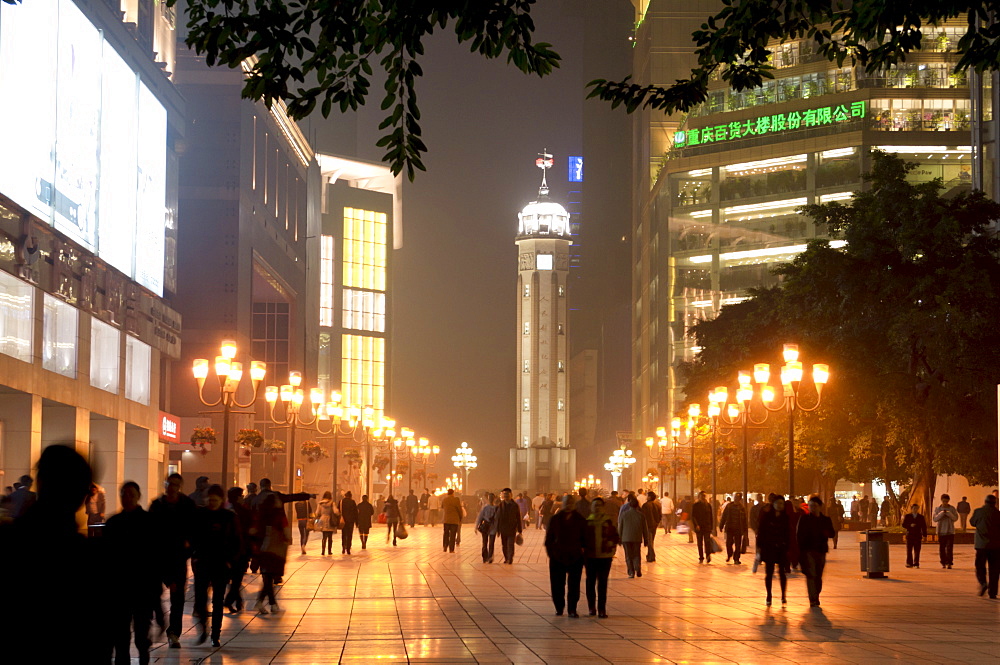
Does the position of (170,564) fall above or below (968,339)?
below

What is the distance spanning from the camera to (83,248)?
46.8 m

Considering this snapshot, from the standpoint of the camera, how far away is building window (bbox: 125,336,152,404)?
56.3 metres

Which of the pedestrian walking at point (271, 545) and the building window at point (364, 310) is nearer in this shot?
the pedestrian walking at point (271, 545)

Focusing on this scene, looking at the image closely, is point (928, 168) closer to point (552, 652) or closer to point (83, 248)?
point (83, 248)

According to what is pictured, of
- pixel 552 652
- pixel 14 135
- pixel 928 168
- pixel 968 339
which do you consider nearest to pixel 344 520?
pixel 14 135

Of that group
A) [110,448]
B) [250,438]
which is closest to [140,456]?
[250,438]

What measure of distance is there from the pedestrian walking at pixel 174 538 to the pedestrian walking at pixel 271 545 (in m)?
3.31

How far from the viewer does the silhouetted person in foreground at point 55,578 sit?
16.2 ft

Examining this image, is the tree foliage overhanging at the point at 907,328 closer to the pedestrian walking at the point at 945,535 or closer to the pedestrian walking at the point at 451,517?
the pedestrian walking at the point at 945,535

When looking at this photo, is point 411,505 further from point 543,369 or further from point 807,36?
point 543,369

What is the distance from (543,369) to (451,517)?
130989mm

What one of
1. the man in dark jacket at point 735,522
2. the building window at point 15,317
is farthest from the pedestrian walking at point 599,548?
the building window at point 15,317

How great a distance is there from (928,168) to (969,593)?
80048 mm

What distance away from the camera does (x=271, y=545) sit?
20312 millimetres
